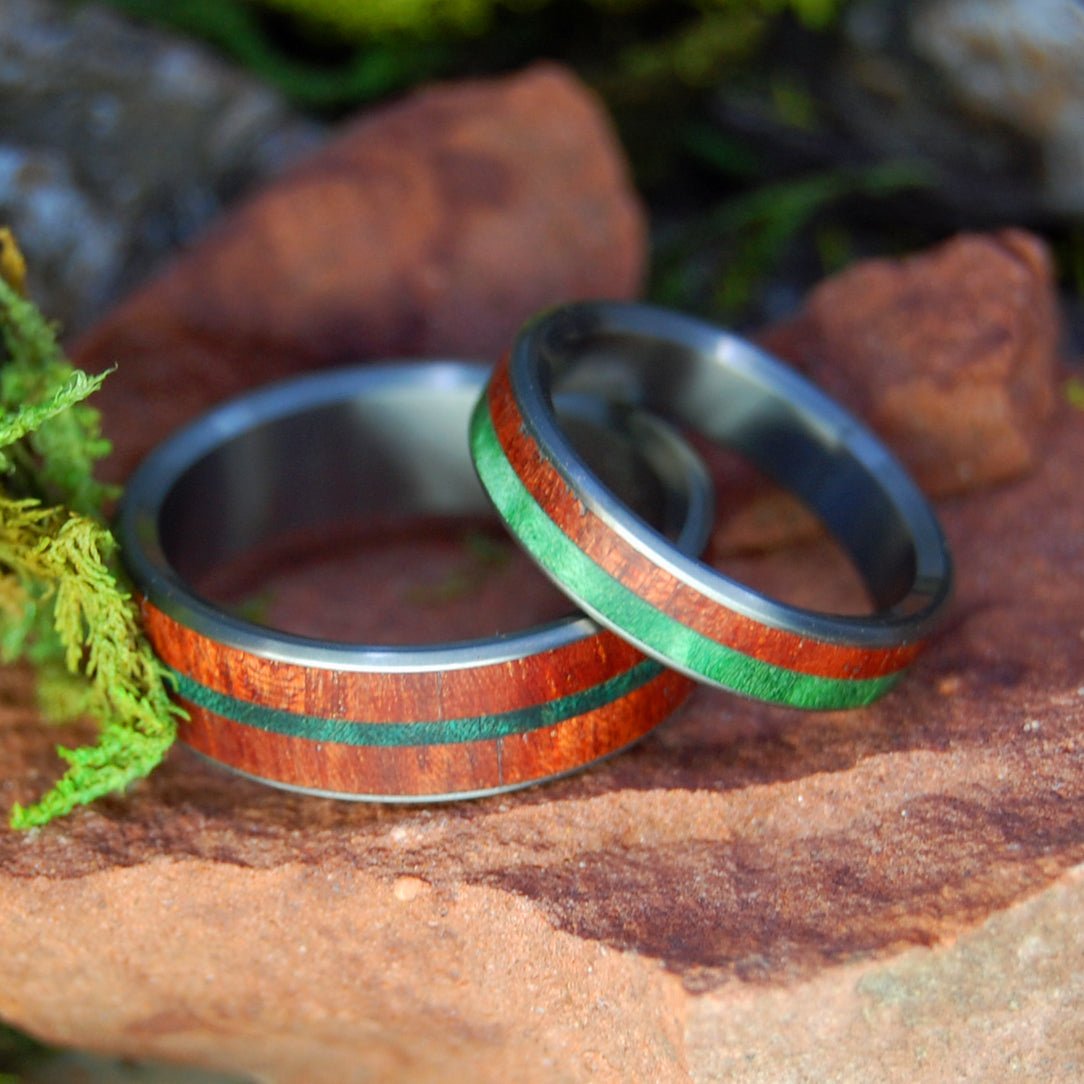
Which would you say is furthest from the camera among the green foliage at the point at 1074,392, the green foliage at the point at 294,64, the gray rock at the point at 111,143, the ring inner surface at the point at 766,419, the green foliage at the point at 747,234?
the green foliage at the point at 294,64

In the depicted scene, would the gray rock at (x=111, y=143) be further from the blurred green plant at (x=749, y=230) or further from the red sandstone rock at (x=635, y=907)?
the red sandstone rock at (x=635, y=907)

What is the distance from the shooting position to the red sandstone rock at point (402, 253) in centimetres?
320

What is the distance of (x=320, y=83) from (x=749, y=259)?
1.43 metres

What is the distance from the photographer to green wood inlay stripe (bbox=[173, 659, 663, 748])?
2.09 metres

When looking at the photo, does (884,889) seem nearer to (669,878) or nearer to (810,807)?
(810,807)

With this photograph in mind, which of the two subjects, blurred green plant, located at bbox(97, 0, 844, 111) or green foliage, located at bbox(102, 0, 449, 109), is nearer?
blurred green plant, located at bbox(97, 0, 844, 111)

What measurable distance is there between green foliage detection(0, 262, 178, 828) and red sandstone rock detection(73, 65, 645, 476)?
73 cm

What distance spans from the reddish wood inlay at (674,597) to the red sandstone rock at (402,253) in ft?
3.94

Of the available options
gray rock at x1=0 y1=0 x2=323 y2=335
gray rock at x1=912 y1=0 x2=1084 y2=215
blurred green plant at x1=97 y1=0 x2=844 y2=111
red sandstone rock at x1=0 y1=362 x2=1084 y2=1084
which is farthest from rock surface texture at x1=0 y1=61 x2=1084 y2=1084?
blurred green plant at x1=97 y1=0 x2=844 y2=111

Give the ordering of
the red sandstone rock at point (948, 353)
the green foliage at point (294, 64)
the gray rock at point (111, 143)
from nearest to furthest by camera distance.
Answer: the red sandstone rock at point (948, 353), the gray rock at point (111, 143), the green foliage at point (294, 64)

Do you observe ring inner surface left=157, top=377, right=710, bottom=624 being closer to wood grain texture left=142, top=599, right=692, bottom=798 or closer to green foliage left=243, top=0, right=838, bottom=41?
→ wood grain texture left=142, top=599, right=692, bottom=798

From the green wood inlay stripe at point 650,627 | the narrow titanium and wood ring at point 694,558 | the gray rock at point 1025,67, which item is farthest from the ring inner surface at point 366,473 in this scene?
the gray rock at point 1025,67

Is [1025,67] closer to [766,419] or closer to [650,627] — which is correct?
[766,419]

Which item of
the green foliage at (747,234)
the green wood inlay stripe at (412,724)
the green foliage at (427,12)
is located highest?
the green foliage at (427,12)
